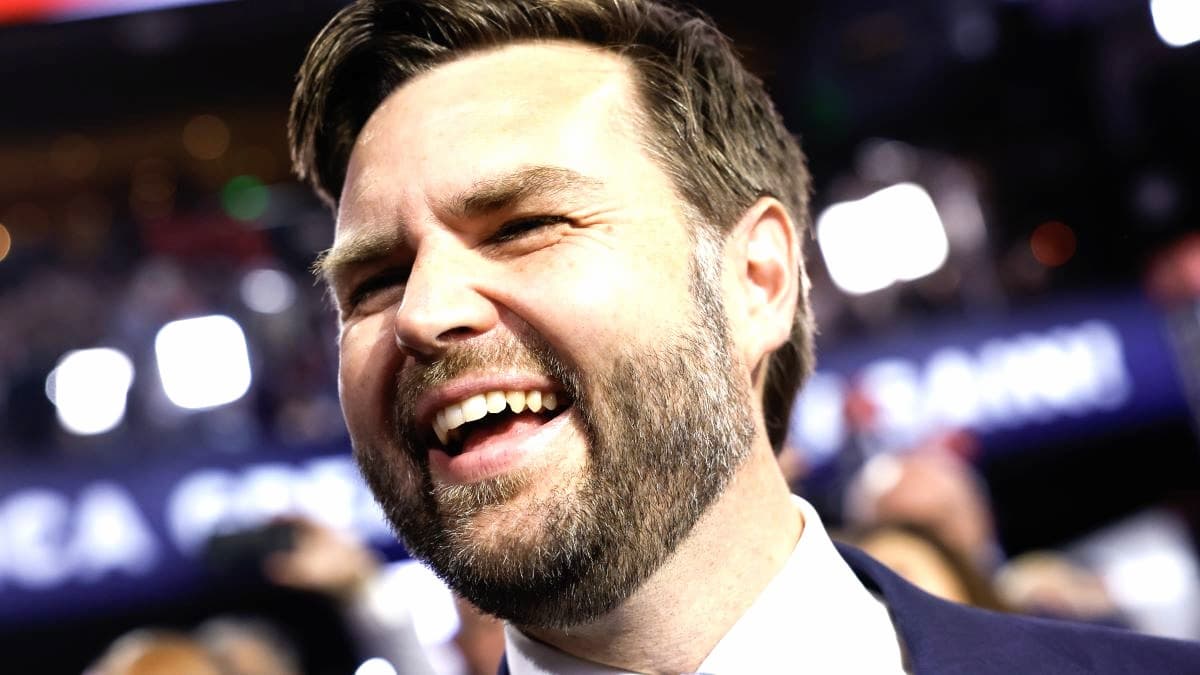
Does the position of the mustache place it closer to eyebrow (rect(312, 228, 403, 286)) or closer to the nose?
the nose

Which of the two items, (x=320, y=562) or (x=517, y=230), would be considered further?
(x=320, y=562)

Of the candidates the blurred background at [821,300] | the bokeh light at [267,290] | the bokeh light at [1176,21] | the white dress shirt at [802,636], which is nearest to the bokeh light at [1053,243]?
the blurred background at [821,300]

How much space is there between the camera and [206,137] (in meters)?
9.03

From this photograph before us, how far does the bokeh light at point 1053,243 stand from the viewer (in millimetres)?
7250

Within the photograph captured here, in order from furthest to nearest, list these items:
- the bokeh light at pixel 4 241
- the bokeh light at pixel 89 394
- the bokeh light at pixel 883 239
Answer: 1. the bokeh light at pixel 4 241
2. the bokeh light at pixel 883 239
3. the bokeh light at pixel 89 394

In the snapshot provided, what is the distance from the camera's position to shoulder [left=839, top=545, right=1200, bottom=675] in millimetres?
1346

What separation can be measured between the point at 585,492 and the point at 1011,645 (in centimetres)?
54

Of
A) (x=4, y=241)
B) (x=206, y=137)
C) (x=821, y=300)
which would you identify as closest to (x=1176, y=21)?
(x=821, y=300)

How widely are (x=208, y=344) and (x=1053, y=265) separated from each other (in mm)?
4799

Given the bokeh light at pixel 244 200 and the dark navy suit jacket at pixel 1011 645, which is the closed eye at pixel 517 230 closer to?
the dark navy suit jacket at pixel 1011 645

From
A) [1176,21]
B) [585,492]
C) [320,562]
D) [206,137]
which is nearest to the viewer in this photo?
[585,492]

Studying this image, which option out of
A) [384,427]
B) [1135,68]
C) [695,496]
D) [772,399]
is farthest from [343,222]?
[1135,68]

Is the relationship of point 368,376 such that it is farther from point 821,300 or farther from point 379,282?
point 821,300

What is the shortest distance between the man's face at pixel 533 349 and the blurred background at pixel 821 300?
3.65 m
